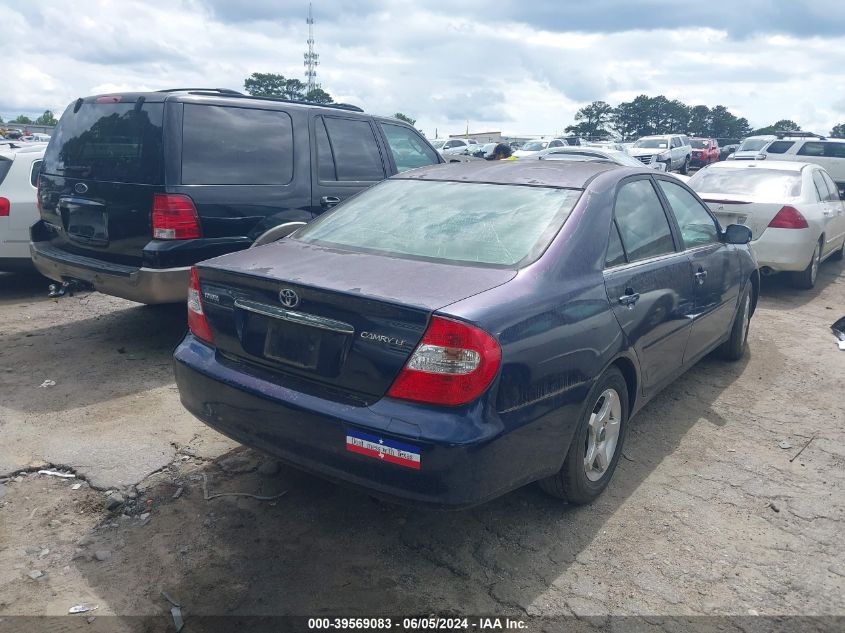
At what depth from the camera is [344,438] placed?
2670 mm

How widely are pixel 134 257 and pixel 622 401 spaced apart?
11.5 feet

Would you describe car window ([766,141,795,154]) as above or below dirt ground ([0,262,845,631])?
above

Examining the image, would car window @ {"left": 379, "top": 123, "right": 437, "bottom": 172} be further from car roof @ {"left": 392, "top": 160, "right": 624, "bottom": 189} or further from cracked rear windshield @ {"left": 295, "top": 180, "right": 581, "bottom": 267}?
cracked rear windshield @ {"left": 295, "top": 180, "right": 581, "bottom": 267}

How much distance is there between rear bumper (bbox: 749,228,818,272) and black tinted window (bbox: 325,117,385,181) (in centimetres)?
443

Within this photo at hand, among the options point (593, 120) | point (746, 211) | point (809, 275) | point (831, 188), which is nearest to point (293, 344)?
point (746, 211)

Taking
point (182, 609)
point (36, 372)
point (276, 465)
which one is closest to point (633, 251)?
point (276, 465)

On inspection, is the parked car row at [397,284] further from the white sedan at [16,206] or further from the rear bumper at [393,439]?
the white sedan at [16,206]

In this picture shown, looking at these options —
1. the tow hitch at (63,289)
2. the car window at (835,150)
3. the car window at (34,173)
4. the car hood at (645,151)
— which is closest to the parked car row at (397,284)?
the car window at (34,173)

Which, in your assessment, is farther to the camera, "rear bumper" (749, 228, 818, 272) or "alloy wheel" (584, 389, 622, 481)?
"rear bumper" (749, 228, 818, 272)

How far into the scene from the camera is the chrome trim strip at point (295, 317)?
273 centimetres

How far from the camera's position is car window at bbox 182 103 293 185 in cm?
503

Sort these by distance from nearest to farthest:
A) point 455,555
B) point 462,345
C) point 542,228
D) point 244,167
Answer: point 462,345 < point 455,555 < point 542,228 < point 244,167

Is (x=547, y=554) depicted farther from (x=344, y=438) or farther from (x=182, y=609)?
(x=182, y=609)

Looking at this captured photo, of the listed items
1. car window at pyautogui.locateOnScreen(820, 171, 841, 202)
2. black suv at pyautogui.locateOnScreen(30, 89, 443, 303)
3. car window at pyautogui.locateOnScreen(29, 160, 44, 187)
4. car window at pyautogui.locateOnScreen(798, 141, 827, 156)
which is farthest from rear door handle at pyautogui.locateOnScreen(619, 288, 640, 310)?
car window at pyautogui.locateOnScreen(798, 141, 827, 156)
